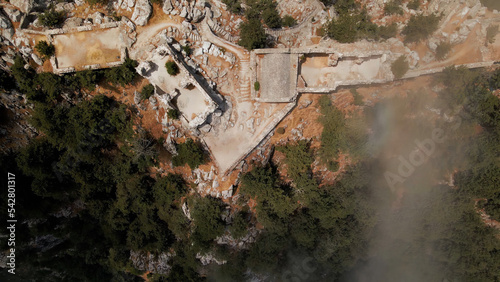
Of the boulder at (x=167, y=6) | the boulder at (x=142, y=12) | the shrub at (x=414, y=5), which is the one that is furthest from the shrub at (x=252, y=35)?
the shrub at (x=414, y=5)

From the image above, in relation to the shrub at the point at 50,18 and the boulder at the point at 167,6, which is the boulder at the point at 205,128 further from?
the shrub at the point at 50,18

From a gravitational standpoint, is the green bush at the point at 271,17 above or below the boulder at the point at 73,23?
above

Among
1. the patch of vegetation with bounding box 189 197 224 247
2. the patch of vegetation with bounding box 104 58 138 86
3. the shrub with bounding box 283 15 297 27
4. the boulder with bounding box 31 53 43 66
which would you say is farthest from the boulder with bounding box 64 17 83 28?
the patch of vegetation with bounding box 189 197 224 247

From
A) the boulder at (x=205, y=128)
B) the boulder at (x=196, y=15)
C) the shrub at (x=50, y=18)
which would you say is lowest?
the boulder at (x=205, y=128)

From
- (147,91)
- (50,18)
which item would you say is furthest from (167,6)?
(50,18)

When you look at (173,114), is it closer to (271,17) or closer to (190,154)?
(190,154)

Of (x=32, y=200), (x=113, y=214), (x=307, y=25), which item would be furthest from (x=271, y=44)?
(x=32, y=200)

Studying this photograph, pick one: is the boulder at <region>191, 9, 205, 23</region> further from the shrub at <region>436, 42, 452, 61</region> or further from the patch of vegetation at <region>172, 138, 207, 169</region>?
the shrub at <region>436, 42, 452, 61</region>
